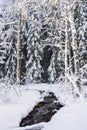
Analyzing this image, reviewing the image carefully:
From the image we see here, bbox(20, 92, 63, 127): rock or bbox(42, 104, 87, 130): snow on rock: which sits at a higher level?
bbox(42, 104, 87, 130): snow on rock

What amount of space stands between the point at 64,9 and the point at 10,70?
20.4 metres

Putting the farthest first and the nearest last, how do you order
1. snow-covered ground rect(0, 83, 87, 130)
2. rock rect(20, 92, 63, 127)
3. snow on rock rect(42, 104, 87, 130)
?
1. rock rect(20, 92, 63, 127)
2. snow-covered ground rect(0, 83, 87, 130)
3. snow on rock rect(42, 104, 87, 130)

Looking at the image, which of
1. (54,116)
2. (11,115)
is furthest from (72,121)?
(11,115)

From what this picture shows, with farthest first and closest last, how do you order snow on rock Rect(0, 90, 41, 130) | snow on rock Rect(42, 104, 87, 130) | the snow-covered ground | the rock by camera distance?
the rock, snow on rock Rect(0, 90, 41, 130), the snow-covered ground, snow on rock Rect(42, 104, 87, 130)

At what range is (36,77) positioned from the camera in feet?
125

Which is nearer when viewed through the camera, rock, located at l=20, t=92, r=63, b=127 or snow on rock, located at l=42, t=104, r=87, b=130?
snow on rock, located at l=42, t=104, r=87, b=130

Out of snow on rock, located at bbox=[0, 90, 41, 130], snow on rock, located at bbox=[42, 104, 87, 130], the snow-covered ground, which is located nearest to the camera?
snow on rock, located at bbox=[42, 104, 87, 130]

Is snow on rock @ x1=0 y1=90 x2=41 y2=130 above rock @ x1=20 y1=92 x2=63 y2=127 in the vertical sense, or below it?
above

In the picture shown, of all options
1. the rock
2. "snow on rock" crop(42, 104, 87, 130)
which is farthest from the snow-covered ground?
the rock

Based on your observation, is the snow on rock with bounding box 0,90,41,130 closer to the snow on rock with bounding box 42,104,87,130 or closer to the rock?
the rock

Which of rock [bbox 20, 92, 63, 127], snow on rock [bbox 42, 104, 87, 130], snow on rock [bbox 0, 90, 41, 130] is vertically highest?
snow on rock [bbox 42, 104, 87, 130]

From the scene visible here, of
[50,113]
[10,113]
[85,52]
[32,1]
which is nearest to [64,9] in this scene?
[32,1]

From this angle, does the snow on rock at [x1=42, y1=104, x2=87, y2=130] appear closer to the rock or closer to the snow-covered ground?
the snow-covered ground

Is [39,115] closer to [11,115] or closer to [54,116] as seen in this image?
[11,115]
